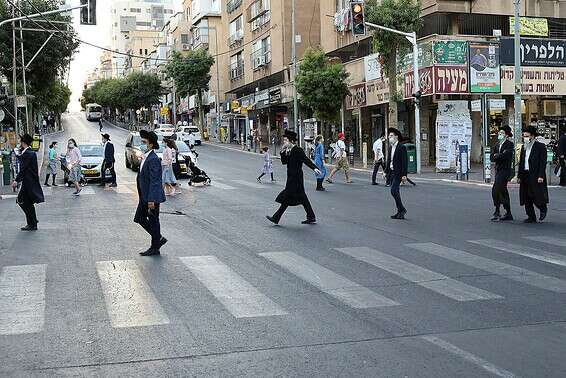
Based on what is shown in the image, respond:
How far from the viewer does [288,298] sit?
7.68 metres

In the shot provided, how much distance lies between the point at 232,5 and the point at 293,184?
191 ft

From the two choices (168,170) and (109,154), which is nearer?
(168,170)

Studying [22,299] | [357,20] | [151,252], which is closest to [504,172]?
[151,252]

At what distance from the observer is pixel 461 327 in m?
6.48

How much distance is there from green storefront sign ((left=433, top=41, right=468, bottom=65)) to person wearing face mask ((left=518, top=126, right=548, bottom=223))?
19.4 m

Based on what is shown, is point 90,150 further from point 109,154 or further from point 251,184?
point 251,184

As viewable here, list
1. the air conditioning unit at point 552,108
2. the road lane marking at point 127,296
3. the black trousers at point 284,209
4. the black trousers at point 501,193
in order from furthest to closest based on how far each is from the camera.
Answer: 1. the air conditioning unit at point 552,108
2. the black trousers at point 501,193
3. the black trousers at point 284,209
4. the road lane marking at point 127,296

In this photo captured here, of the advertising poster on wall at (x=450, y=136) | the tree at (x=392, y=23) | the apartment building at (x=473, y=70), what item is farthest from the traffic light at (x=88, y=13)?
the apartment building at (x=473, y=70)

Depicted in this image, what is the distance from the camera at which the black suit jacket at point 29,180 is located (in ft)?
44.0

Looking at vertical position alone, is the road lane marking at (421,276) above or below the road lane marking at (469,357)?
above

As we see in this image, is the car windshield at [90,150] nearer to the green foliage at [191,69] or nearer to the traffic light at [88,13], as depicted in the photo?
the traffic light at [88,13]

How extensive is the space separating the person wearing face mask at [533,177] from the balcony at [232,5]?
183ft

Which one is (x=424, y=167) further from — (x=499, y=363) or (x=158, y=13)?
(x=158, y=13)

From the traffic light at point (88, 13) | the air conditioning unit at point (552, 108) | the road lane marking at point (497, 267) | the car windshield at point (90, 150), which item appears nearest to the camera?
the road lane marking at point (497, 267)
